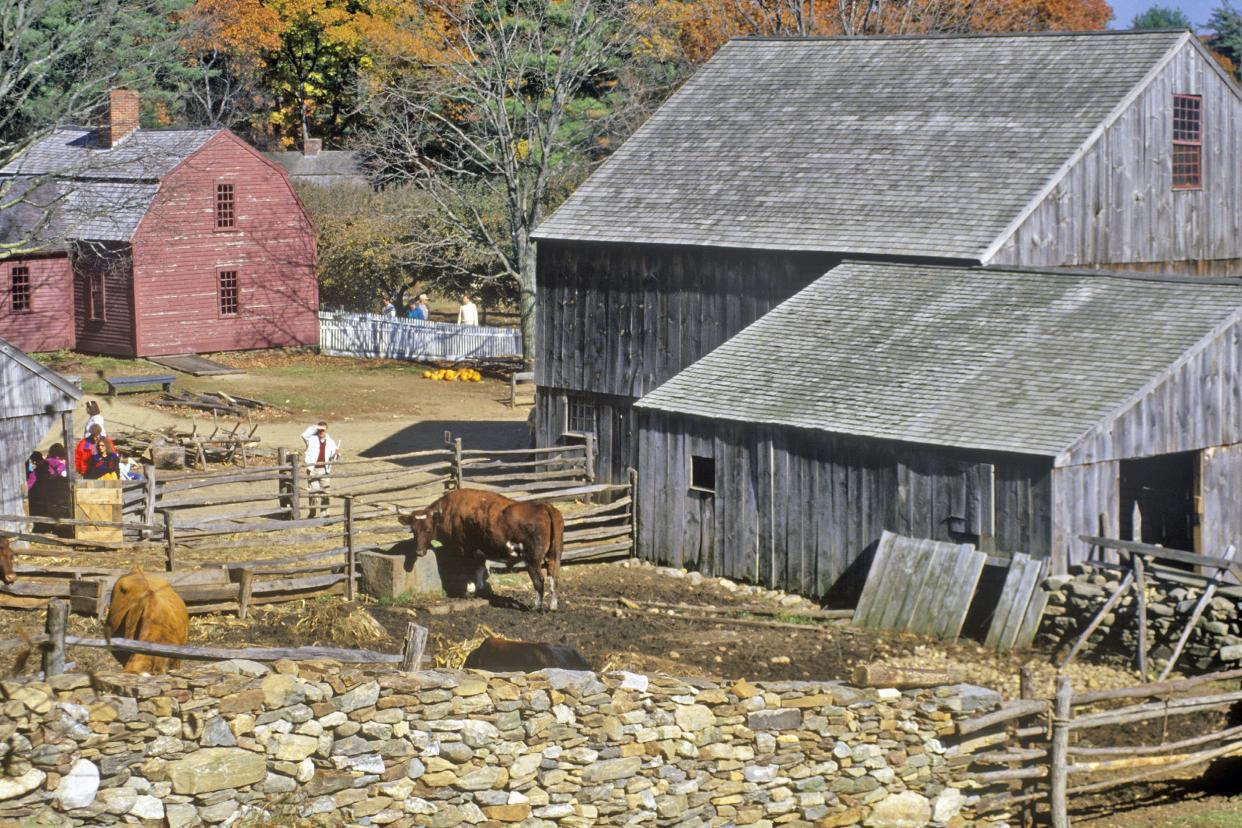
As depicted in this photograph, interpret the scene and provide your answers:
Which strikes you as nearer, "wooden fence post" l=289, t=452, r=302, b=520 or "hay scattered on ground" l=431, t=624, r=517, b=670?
"hay scattered on ground" l=431, t=624, r=517, b=670

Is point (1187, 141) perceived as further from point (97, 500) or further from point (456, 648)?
point (97, 500)

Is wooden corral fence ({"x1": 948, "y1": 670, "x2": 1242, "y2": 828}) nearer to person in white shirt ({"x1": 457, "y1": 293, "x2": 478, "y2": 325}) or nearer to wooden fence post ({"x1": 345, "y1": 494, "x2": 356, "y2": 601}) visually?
wooden fence post ({"x1": 345, "y1": 494, "x2": 356, "y2": 601})

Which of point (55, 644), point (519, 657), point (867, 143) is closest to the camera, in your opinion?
point (55, 644)

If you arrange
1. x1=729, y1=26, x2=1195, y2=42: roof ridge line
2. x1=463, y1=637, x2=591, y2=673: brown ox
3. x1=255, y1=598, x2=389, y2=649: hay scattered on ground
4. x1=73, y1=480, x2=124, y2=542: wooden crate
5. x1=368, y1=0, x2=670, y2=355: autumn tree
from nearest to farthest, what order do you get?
x1=463, y1=637, x2=591, y2=673: brown ox
x1=255, y1=598, x2=389, y2=649: hay scattered on ground
x1=73, y1=480, x2=124, y2=542: wooden crate
x1=729, y1=26, x2=1195, y2=42: roof ridge line
x1=368, y1=0, x2=670, y2=355: autumn tree

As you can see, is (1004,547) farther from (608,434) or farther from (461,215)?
(461,215)

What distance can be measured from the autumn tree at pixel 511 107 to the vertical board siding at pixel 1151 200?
1892 cm

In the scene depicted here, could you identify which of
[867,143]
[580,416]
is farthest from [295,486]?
[867,143]

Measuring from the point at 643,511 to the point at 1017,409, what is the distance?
700 cm

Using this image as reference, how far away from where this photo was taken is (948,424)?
76.4 ft

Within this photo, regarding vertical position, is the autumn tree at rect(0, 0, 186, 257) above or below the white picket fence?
above

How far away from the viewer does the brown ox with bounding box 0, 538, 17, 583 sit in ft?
68.7

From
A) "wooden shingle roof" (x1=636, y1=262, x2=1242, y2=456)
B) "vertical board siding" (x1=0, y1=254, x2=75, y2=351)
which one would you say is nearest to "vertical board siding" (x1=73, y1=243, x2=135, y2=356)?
"vertical board siding" (x1=0, y1=254, x2=75, y2=351)

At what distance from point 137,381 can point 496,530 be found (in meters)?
22.8

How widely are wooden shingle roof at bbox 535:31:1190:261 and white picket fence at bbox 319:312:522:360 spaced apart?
18.5 meters
